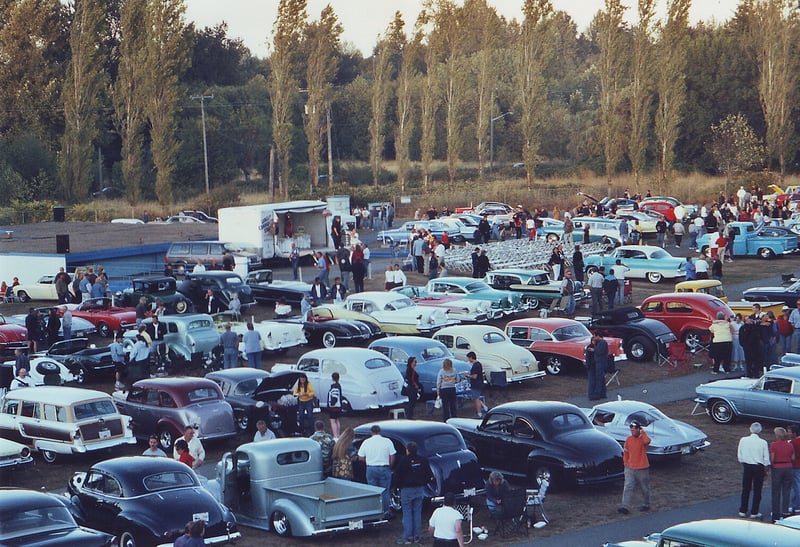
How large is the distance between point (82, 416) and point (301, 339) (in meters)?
9.79

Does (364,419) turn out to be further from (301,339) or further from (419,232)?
(419,232)

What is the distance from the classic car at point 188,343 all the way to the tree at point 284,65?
144 ft

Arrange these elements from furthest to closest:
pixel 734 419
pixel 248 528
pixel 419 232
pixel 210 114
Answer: pixel 210 114 < pixel 419 232 < pixel 734 419 < pixel 248 528

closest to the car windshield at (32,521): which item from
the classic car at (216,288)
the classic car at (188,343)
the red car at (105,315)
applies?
the classic car at (188,343)

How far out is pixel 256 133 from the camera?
329ft

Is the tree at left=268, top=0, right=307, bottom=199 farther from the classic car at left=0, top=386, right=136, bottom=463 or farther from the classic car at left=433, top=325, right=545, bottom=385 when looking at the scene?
the classic car at left=0, top=386, right=136, bottom=463

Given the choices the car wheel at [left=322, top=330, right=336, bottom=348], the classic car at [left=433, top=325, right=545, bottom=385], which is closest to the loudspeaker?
the car wheel at [left=322, top=330, right=336, bottom=348]

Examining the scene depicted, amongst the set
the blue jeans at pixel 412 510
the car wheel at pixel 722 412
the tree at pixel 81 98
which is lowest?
the car wheel at pixel 722 412

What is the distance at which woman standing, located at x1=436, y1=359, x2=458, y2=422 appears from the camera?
22938 millimetres

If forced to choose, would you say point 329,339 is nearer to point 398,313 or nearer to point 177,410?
point 398,313

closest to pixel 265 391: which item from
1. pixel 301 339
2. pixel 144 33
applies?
pixel 301 339

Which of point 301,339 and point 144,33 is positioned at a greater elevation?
point 144,33

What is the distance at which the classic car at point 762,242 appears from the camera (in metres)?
46.6

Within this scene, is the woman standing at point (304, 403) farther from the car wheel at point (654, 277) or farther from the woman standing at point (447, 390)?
the car wheel at point (654, 277)
